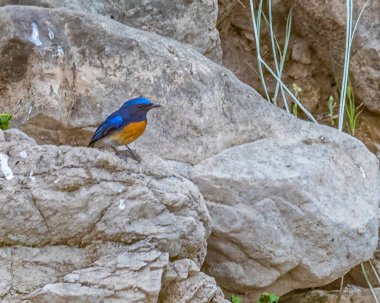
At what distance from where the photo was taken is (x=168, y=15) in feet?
21.0

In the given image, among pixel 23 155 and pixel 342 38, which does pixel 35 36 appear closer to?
pixel 23 155

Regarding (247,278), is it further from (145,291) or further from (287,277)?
(145,291)

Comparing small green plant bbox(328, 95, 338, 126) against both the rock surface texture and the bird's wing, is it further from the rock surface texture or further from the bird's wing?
the bird's wing

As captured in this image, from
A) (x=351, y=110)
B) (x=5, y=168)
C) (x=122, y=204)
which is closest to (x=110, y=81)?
(x=122, y=204)

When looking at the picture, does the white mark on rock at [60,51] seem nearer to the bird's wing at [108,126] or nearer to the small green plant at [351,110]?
the bird's wing at [108,126]

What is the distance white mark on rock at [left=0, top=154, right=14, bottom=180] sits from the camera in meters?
4.42

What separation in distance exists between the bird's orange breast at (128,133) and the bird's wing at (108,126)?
0.03 meters

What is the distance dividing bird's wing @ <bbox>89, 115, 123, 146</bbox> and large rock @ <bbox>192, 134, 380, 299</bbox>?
67cm

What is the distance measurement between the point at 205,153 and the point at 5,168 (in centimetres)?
162

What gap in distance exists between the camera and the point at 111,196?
15.0 ft

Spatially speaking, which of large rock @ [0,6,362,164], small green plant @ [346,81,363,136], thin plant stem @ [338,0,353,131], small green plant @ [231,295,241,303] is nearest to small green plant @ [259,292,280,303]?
small green plant @ [231,295,241,303]

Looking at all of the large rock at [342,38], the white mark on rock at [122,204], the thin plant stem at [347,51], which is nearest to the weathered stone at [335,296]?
the thin plant stem at [347,51]

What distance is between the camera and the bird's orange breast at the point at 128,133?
16.5ft

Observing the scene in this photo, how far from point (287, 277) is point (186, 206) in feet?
4.01
